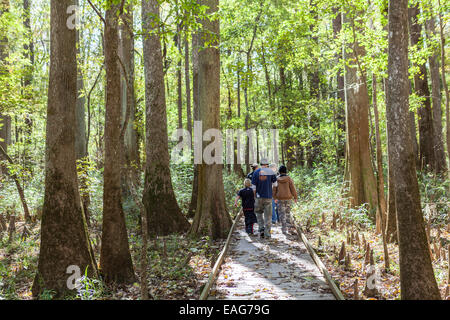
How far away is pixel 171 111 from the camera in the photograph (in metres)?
34.9

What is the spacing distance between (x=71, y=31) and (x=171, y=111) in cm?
2869

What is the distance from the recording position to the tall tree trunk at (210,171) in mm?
10688

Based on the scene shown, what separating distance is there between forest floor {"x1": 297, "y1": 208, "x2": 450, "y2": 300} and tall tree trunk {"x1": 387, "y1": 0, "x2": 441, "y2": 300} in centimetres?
89

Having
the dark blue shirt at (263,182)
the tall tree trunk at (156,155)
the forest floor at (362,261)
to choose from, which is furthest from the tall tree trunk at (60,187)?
the dark blue shirt at (263,182)

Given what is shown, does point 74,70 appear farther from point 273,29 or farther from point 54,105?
point 273,29

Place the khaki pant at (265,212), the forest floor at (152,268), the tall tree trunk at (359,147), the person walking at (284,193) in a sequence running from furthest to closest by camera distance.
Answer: the tall tree trunk at (359,147)
the person walking at (284,193)
the khaki pant at (265,212)
the forest floor at (152,268)

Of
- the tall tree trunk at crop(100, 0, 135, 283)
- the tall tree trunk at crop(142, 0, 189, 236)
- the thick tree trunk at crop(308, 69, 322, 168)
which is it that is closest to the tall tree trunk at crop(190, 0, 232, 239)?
the tall tree trunk at crop(142, 0, 189, 236)

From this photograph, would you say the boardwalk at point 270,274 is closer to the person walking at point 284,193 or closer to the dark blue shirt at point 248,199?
the person walking at point 284,193

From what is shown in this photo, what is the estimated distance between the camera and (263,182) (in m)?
10.5

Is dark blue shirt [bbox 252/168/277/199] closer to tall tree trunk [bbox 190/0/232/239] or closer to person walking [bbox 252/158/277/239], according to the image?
person walking [bbox 252/158/277/239]

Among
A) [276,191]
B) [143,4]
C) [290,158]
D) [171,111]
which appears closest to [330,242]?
[276,191]

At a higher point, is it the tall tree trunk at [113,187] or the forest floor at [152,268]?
the tall tree trunk at [113,187]

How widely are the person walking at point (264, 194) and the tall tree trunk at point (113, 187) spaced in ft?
15.6
